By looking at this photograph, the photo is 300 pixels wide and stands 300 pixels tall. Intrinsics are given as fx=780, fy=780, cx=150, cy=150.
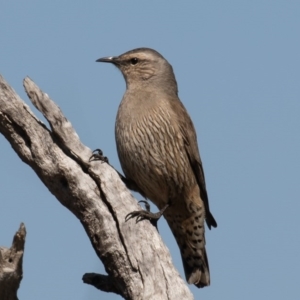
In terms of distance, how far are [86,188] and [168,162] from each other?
149cm

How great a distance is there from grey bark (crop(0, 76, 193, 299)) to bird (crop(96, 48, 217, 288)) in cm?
93

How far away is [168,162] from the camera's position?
8.21m

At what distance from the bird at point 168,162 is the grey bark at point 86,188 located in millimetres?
927

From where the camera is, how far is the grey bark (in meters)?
6.86

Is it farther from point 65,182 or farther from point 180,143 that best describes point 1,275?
point 180,143

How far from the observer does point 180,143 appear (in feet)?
27.4

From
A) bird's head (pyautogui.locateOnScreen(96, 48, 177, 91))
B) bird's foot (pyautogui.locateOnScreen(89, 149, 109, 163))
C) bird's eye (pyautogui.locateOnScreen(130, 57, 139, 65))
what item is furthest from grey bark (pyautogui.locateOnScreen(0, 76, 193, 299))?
bird's eye (pyautogui.locateOnScreen(130, 57, 139, 65))

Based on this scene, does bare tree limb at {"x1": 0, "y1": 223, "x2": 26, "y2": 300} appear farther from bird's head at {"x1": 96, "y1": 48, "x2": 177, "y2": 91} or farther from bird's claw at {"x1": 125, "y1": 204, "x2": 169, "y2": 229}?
bird's head at {"x1": 96, "y1": 48, "x2": 177, "y2": 91}

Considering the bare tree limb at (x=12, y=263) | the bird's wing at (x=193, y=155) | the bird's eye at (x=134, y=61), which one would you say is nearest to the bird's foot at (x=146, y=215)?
the bird's wing at (x=193, y=155)

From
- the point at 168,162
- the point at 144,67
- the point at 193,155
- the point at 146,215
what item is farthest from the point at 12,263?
the point at 144,67

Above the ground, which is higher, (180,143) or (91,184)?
(180,143)

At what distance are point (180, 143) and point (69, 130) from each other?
165cm

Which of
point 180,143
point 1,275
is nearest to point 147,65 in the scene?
point 180,143

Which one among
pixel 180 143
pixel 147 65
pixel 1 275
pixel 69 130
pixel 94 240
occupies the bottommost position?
pixel 1 275
